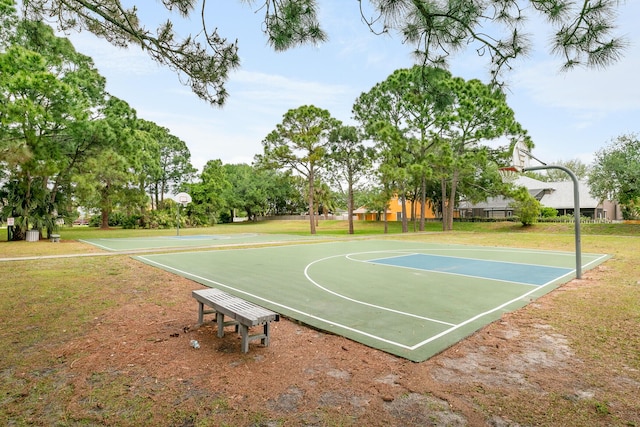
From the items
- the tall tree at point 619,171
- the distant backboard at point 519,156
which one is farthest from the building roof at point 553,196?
the distant backboard at point 519,156

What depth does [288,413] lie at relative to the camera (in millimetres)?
2816

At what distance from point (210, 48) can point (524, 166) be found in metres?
9.03

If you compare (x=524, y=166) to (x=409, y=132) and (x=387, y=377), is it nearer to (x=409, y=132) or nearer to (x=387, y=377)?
(x=387, y=377)

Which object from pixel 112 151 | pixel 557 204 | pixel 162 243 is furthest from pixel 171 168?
pixel 557 204

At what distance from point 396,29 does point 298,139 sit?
66.8ft

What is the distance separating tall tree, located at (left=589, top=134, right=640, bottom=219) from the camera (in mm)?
23955

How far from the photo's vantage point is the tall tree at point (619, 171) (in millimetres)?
23955

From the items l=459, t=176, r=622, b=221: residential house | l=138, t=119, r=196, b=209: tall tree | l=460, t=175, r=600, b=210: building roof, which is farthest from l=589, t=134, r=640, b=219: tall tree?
l=138, t=119, r=196, b=209: tall tree

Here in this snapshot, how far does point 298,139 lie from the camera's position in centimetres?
2469

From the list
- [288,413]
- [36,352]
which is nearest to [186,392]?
[288,413]

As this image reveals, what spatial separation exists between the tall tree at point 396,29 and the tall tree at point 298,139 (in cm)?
1963

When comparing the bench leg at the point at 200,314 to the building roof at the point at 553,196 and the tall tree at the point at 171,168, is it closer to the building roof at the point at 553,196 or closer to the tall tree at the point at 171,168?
the building roof at the point at 553,196

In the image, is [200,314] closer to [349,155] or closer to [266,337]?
[266,337]

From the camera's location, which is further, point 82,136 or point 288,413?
point 82,136
